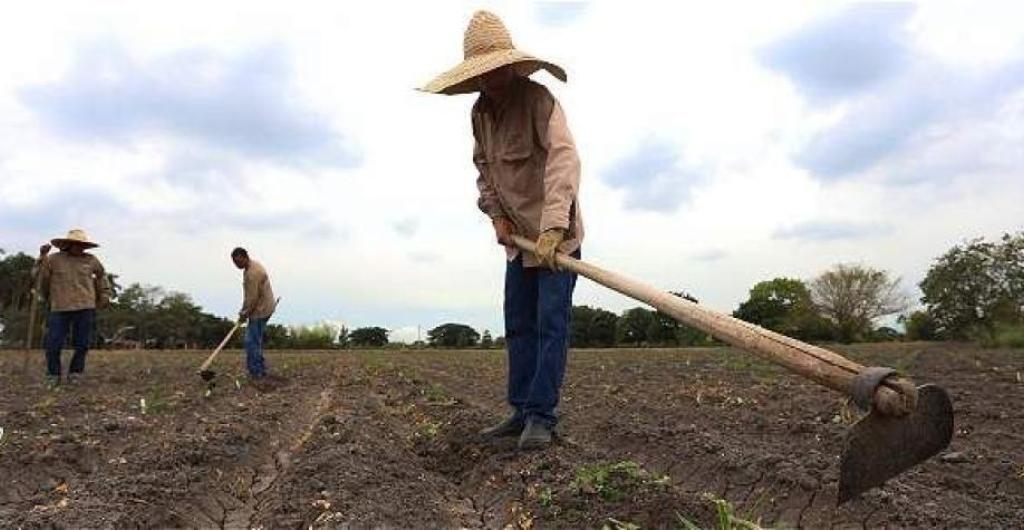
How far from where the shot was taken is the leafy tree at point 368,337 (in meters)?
35.8

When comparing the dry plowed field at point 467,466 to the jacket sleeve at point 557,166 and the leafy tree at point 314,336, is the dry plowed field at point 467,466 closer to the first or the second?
the jacket sleeve at point 557,166

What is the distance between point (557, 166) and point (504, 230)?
0.54m

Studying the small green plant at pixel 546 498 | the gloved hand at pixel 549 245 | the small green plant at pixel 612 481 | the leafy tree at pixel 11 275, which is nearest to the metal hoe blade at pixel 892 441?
the small green plant at pixel 612 481

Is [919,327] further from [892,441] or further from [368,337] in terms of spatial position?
[892,441]

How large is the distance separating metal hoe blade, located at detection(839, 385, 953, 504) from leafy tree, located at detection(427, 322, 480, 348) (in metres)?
33.1

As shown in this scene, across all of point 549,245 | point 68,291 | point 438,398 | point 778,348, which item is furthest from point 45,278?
point 778,348

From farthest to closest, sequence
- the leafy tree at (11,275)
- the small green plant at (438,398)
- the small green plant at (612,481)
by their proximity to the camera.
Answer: the leafy tree at (11,275)
the small green plant at (438,398)
the small green plant at (612,481)

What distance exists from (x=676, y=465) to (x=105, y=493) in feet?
8.97

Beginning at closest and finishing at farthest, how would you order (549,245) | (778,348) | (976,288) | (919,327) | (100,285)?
(778,348) → (549,245) → (100,285) → (976,288) → (919,327)

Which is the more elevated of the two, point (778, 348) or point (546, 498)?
point (778, 348)

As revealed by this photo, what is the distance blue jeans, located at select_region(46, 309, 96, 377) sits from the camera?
10.2 meters

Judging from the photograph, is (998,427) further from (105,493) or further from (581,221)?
(105,493)

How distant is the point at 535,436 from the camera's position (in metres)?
4.28

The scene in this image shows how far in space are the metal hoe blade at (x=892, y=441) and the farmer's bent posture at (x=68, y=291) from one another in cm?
976
